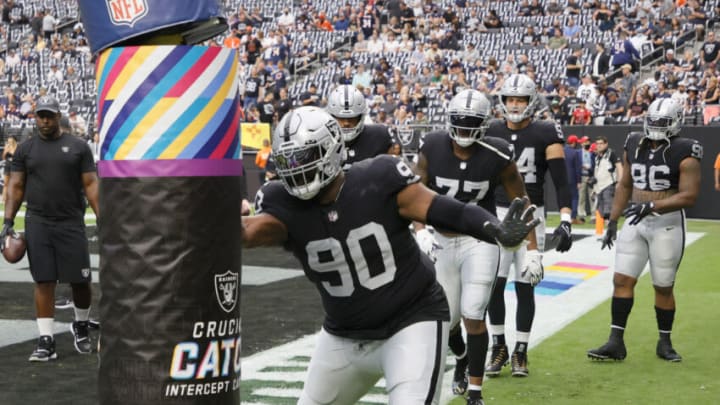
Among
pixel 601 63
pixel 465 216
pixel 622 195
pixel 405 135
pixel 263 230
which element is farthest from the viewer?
pixel 601 63

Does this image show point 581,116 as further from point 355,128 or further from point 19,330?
point 355,128

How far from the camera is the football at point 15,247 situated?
7988 millimetres

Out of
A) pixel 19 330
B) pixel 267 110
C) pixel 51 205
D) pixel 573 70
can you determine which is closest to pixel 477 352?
pixel 51 205

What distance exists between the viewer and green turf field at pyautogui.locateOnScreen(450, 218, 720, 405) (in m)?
6.75

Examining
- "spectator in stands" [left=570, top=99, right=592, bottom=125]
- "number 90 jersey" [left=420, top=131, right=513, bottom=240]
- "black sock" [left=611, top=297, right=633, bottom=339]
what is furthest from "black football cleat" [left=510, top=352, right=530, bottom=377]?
"spectator in stands" [left=570, top=99, right=592, bottom=125]

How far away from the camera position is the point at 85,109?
94.5 ft

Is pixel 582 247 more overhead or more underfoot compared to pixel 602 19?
more underfoot

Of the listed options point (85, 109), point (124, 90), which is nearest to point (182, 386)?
point (124, 90)

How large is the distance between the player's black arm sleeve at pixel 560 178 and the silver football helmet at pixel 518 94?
1.30 ft

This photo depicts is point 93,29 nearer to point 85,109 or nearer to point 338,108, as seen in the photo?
point 338,108

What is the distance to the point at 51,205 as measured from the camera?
7.86 meters

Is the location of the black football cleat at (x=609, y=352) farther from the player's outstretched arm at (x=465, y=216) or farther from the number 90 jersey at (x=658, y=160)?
the player's outstretched arm at (x=465, y=216)

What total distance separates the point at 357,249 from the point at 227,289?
0.91 m

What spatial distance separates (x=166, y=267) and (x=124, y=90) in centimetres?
56
